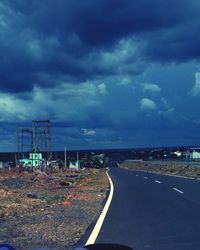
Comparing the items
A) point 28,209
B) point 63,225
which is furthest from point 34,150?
point 63,225

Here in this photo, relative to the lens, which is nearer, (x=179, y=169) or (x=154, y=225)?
(x=154, y=225)

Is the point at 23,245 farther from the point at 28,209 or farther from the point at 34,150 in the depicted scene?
the point at 34,150

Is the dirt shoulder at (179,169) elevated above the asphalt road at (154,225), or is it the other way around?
the dirt shoulder at (179,169)

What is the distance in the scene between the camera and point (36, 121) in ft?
217

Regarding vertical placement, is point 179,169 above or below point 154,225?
above

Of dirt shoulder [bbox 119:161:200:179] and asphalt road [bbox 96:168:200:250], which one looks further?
dirt shoulder [bbox 119:161:200:179]

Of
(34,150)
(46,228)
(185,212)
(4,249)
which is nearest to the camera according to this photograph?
(4,249)

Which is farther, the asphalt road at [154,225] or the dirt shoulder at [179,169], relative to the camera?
the dirt shoulder at [179,169]

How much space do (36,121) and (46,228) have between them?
55.2m

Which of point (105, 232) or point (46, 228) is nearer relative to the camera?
point (105, 232)

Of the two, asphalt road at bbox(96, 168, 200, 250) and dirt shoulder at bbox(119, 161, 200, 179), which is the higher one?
dirt shoulder at bbox(119, 161, 200, 179)

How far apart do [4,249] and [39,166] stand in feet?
232

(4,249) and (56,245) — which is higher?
(4,249)

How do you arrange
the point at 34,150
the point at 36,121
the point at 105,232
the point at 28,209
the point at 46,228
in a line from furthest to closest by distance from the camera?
1. the point at 34,150
2. the point at 36,121
3. the point at 28,209
4. the point at 46,228
5. the point at 105,232
